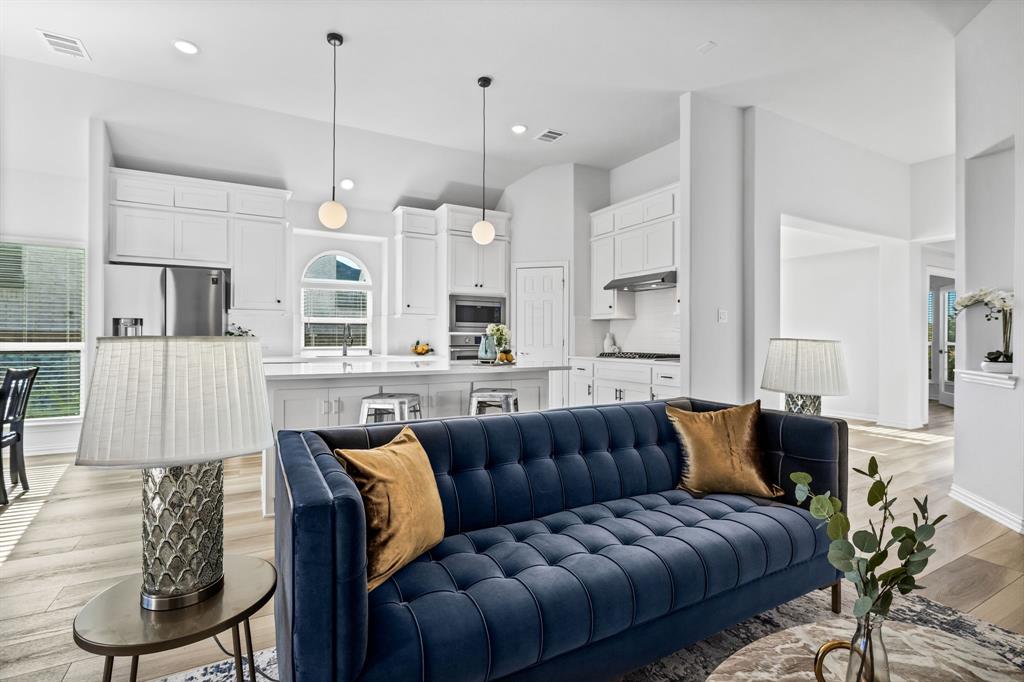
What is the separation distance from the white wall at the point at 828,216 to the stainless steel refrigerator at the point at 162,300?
519 cm

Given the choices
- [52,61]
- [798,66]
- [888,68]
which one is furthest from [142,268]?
[888,68]

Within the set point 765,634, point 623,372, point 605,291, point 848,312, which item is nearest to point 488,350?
point 623,372

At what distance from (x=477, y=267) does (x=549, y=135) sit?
1889mm

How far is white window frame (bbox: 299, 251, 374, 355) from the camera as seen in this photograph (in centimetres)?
656

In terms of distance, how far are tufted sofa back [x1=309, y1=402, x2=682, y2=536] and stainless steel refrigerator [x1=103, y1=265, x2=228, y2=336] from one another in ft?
13.7

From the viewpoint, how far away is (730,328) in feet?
14.7

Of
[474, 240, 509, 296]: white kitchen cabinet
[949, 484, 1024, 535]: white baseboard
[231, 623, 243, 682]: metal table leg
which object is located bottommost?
[949, 484, 1024, 535]: white baseboard

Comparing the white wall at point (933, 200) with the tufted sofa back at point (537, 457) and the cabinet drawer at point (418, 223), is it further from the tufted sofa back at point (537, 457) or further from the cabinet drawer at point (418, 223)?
the cabinet drawer at point (418, 223)

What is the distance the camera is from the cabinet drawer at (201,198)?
533 centimetres

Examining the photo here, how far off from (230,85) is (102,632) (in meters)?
4.48

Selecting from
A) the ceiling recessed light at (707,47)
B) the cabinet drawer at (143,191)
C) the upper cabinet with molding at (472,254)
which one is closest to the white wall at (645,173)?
the upper cabinet with molding at (472,254)

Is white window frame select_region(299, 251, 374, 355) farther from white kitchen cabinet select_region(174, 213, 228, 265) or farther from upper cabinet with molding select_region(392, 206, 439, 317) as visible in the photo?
white kitchen cabinet select_region(174, 213, 228, 265)

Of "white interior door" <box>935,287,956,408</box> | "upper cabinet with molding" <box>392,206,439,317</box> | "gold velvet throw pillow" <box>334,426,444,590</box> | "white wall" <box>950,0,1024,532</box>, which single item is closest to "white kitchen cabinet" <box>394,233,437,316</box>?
"upper cabinet with molding" <box>392,206,439,317</box>

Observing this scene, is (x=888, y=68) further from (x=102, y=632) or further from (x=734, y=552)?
(x=102, y=632)
